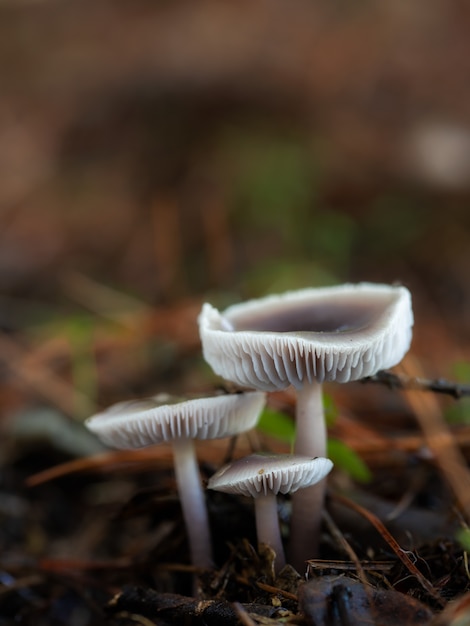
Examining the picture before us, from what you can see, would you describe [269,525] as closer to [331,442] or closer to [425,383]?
[331,442]

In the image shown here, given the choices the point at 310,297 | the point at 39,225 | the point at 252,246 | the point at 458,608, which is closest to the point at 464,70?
the point at 252,246

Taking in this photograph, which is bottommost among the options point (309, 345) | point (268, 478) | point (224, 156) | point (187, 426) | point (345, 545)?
point (345, 545)

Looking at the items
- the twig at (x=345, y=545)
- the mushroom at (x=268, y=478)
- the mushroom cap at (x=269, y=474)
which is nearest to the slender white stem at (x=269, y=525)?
the mushroom at (x=268, y=478)

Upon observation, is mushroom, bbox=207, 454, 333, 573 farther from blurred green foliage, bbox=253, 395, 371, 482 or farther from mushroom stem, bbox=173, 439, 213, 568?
blurred green foliage, bbox=253, 395, 371, 482

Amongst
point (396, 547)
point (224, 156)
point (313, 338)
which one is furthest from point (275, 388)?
point (224, 156)

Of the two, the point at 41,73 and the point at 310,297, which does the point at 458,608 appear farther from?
the point at 41,73

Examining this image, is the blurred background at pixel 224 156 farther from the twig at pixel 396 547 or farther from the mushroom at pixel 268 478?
the mushroom at pixel 268 478
